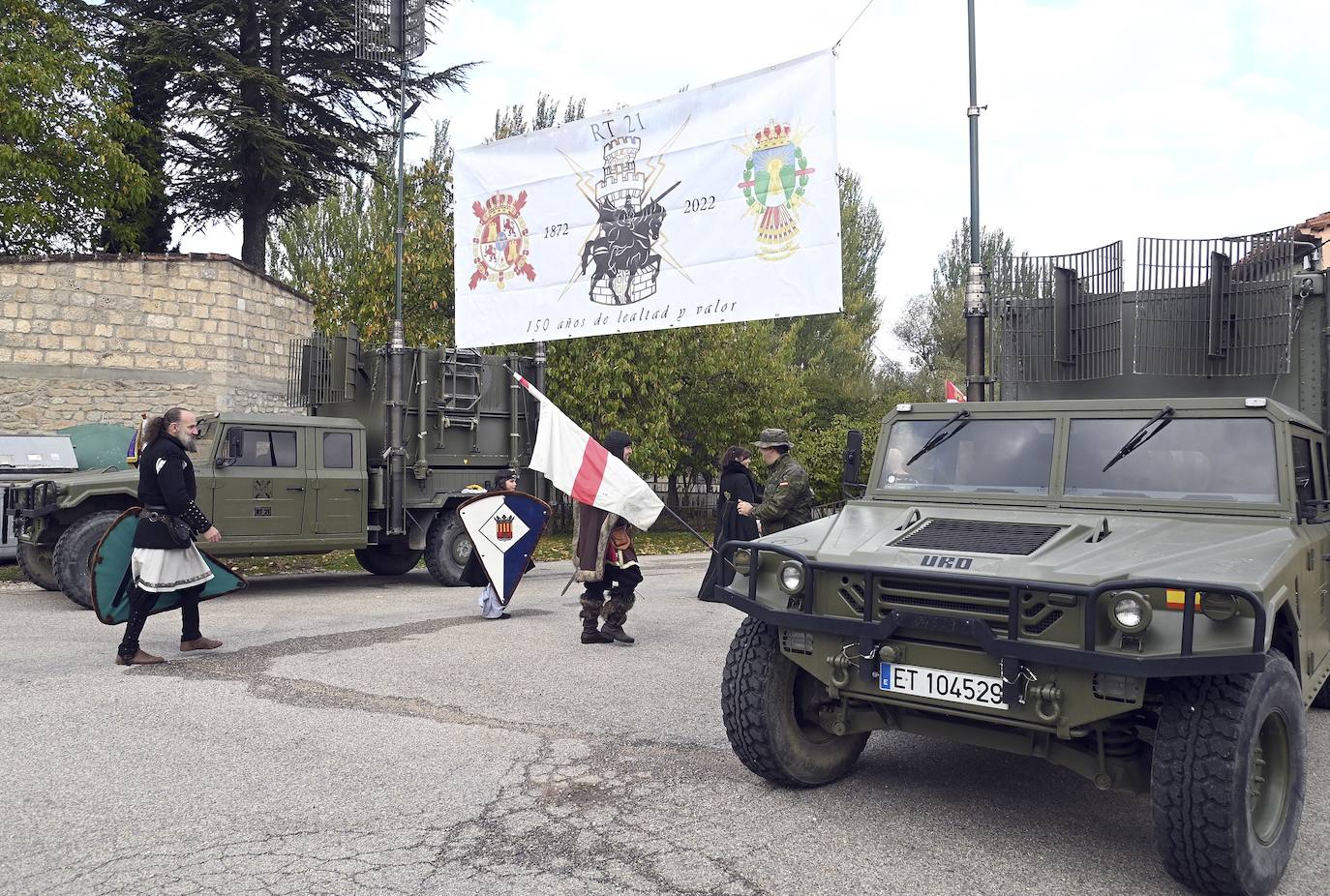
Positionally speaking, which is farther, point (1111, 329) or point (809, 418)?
point (809, 418)

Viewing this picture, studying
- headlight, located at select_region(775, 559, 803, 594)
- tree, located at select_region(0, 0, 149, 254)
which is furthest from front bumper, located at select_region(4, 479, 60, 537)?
tree, located at select_region(0, 0, 149, 254)

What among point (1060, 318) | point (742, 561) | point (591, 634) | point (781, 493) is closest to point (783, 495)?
point (781, 493)

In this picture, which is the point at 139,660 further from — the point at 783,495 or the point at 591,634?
the point at 783,495

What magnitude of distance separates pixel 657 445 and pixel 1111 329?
611 inches

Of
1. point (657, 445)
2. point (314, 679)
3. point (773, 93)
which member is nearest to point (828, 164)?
point (773, 93)

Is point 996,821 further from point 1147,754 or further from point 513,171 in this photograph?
point 513,171

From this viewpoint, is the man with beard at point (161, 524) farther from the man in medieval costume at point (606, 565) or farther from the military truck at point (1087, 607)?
the military truck at point (1087, 607)

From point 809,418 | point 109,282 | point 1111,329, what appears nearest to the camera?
point 1111,329

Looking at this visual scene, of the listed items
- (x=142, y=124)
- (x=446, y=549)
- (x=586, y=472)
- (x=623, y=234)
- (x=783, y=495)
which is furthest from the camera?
(x=142, y=124)

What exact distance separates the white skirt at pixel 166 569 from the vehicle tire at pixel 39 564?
4522mm

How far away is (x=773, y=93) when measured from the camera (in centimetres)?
1127

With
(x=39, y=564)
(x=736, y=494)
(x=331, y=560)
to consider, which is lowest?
(x=331, y=560)

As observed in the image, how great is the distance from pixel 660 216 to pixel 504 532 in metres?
4.30

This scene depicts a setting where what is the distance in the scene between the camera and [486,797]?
4547mm
